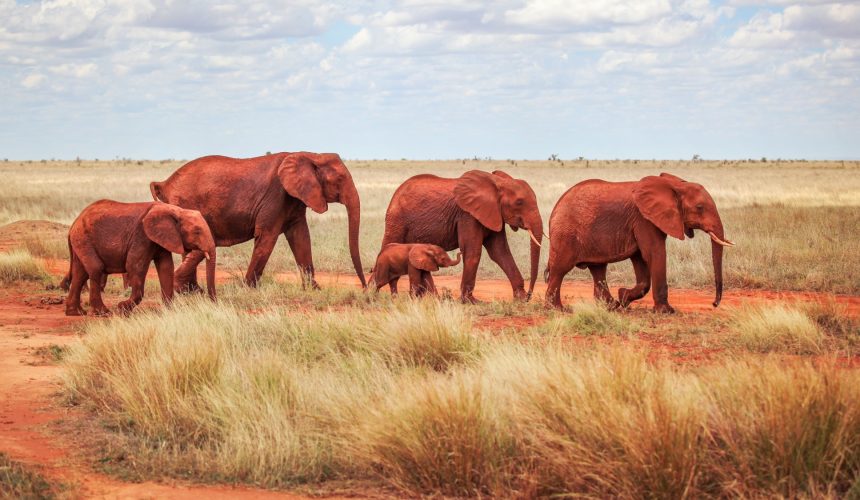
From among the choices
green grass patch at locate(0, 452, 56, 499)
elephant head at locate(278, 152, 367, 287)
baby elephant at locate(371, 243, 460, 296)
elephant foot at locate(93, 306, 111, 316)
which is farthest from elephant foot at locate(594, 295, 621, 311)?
green grass patch at locate(0, 452, 56, 499)

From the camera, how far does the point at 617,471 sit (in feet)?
20.6

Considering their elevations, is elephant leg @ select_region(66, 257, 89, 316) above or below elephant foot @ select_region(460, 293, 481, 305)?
above

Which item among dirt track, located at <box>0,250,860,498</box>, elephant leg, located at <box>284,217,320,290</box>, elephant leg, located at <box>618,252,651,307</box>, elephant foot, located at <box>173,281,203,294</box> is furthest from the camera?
elephant leg, located at <box>284,217,320,290</box>

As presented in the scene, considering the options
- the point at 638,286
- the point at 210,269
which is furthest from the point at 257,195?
the point at 638,286

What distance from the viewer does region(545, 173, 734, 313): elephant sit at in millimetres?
12711

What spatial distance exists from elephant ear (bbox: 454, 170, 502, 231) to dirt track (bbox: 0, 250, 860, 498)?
1.82 m

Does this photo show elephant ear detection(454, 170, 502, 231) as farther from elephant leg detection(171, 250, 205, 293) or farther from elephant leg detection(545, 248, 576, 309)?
elephant leg detection(171, 250, 205, 293)

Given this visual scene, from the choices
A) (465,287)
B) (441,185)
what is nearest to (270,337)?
(465,287)

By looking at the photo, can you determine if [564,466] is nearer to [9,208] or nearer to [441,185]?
[441,185]

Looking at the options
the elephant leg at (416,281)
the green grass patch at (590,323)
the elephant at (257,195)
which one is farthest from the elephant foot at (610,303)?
the elephant at (257,195)

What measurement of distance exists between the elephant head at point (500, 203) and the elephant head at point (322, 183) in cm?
197

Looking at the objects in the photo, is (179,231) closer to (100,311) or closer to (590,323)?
(100,311)

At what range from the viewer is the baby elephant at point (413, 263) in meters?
13.7

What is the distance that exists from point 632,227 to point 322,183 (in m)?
4.87
